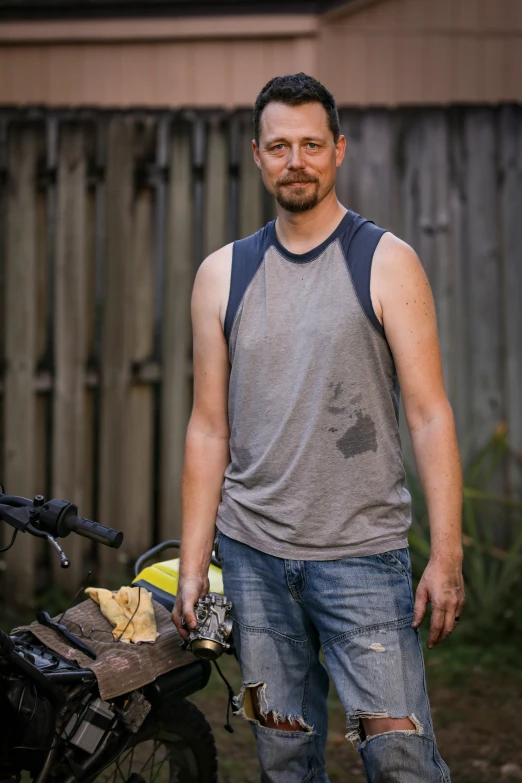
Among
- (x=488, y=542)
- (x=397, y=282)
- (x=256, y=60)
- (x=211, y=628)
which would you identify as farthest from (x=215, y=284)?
(x=256, y=60)

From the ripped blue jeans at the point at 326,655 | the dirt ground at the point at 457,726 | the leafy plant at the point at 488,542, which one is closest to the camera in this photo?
the ripped blue jeans at the point at 326,655

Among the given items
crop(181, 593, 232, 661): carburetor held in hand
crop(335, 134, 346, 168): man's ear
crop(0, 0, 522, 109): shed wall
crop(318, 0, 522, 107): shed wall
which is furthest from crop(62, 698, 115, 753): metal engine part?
crop(318, 0, 522, 107): shed wall

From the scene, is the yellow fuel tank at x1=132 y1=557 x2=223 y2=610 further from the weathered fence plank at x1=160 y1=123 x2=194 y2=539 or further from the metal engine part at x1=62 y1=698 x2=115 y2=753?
the weathered fence plank at x1=160 y1=123 x2=194 y2=539

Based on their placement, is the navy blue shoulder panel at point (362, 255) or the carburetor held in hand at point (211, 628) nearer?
the navy blue shoulder panel at point (362, 255)

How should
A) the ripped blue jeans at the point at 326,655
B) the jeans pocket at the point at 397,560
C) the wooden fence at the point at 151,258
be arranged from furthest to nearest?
the wooden fence at the point at 151,258, the jeans pocket at the point at 397,560, the ripped blue jeans at the point at 326,655

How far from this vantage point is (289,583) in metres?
2.83

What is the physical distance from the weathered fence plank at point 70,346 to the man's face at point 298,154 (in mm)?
2720

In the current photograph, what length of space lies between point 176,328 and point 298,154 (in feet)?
8.80

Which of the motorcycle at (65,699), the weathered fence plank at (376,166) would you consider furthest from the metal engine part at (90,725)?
the weathered fence plank at (376,166)

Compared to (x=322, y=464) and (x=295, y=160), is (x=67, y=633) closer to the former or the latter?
(x=322, y=464)

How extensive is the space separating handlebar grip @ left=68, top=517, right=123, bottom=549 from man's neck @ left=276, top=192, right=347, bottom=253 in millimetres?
954

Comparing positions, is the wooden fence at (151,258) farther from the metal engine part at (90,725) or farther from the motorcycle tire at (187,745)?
the metal engine part at (90,725)

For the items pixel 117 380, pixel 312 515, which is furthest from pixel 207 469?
pixel 117 380

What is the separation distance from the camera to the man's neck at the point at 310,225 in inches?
113
